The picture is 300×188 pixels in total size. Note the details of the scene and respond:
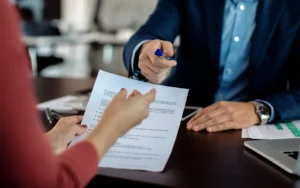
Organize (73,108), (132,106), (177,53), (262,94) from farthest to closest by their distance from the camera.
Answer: (177,53) → (262,94) → (73,108) → (132,106)

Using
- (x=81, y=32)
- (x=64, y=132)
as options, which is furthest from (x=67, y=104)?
(x=81, y=32)

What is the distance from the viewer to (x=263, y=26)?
1.26 m

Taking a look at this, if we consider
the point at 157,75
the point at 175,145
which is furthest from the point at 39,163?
the point at 157,75

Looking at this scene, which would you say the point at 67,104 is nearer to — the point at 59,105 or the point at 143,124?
the point at 59,105

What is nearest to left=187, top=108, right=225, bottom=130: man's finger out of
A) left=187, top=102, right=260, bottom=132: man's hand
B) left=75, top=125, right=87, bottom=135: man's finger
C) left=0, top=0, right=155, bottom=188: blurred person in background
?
left=187, top=102, right=260, bottom=132: man's hand

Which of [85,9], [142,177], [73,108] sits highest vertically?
[142,177]

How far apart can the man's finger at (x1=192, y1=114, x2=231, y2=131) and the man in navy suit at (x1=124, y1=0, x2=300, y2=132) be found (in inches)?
3.2

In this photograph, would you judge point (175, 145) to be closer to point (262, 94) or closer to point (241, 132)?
point (241, 132)

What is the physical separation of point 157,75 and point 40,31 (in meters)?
2.92

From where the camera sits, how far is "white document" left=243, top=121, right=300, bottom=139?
3.30 feet

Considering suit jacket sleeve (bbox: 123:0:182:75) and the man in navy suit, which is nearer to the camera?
the man in navy suit

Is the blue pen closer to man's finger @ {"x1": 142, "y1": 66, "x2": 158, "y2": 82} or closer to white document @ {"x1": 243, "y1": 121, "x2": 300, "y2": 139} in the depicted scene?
man's finger @ {"x1": 142, "y1": 66, "x2": 158, "y2": 82}

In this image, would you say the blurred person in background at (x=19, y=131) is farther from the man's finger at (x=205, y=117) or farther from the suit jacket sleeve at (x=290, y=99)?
the suit jacket sleeve at (x=290, y=99)

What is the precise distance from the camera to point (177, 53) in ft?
4.77
